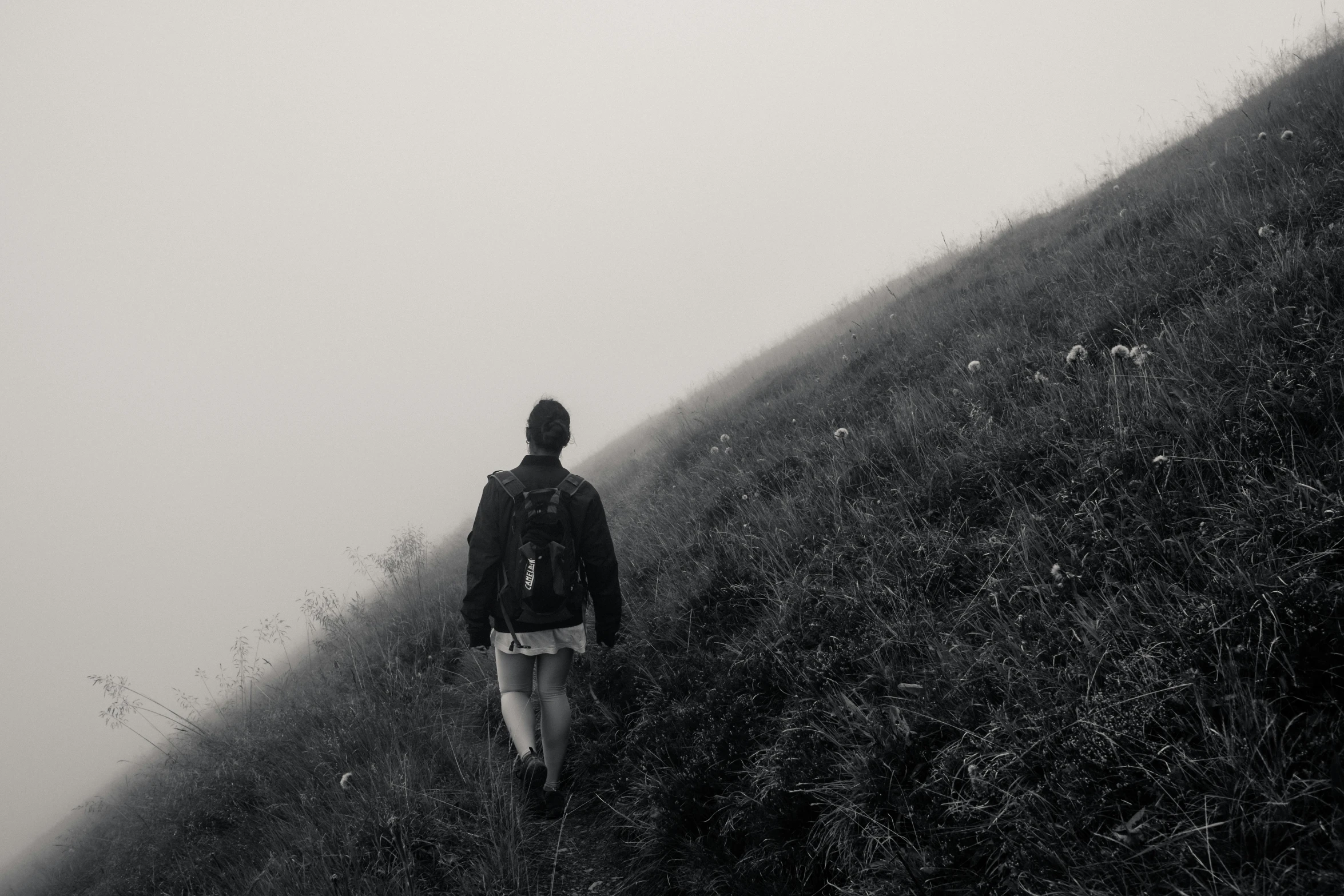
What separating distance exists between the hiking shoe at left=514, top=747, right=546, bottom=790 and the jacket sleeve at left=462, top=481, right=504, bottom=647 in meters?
0.78

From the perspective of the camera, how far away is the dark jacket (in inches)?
160

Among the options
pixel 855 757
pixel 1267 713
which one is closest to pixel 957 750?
pixel 855 757

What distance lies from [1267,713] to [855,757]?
1281 mm

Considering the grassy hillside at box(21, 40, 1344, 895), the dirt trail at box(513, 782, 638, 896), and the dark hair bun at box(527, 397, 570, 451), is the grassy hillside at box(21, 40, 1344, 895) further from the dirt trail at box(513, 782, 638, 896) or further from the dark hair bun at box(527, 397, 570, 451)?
the dark hair bun at box(527, 397, 570, 451)

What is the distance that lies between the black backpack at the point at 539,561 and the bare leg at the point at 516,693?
17cm

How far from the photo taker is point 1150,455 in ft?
8.87

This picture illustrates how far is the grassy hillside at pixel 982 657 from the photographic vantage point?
1.70 meters

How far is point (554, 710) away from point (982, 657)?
8.96 ft

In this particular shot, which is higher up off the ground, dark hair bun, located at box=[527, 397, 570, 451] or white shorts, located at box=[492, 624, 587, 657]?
dark hair bun, located at box=[527, 397, 570, 451]

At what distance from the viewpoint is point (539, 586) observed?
3.93m

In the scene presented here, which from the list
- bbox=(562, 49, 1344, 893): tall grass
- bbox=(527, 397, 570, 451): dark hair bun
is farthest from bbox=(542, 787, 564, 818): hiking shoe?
bbox=(527, 397, 570, 451): dark hair bun

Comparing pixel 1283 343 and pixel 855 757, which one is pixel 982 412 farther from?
pixel 855 757

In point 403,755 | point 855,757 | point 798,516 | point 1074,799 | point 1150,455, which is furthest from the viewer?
point 798,516

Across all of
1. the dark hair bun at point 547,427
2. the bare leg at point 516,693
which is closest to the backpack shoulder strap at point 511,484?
the dark hair bun at point 547,427
